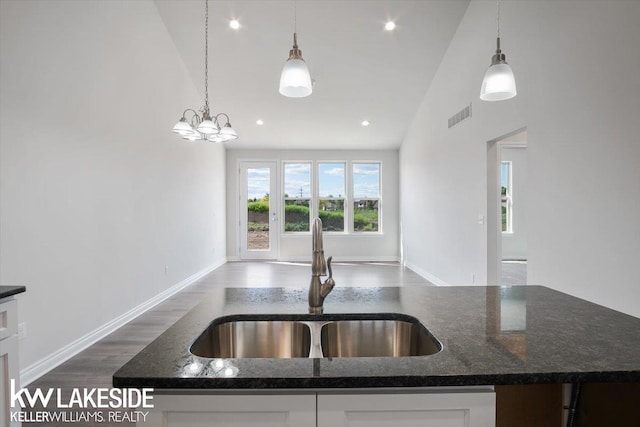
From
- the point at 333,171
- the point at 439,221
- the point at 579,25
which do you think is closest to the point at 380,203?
the point at 333,171

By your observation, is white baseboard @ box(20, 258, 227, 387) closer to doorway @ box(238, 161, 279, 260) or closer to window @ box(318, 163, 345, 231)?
doorway @ box(238, 161, 279, 260)

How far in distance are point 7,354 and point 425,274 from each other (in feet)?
18.7

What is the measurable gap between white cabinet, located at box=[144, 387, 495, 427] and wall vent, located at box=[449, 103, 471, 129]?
4225 mm

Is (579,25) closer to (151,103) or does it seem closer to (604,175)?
(604,175)

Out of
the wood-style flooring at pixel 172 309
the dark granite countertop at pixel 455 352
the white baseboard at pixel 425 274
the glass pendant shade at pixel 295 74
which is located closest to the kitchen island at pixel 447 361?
the dark granite countertop at pixel 455 352

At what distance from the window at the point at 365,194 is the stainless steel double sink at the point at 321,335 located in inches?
282

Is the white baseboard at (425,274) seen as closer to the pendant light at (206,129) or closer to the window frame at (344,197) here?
the window frame at (344,197)

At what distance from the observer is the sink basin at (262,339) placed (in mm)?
1248

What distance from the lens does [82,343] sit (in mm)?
3076

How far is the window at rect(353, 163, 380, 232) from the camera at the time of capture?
27.6 ft

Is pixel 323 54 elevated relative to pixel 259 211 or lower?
elevated

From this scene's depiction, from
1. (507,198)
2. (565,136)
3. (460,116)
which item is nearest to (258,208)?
(460,116)

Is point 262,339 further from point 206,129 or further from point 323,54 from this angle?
point 323,54

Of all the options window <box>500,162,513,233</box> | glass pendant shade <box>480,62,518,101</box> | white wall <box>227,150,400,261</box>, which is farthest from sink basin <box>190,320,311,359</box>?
window <box>500,162,513,233</box>
